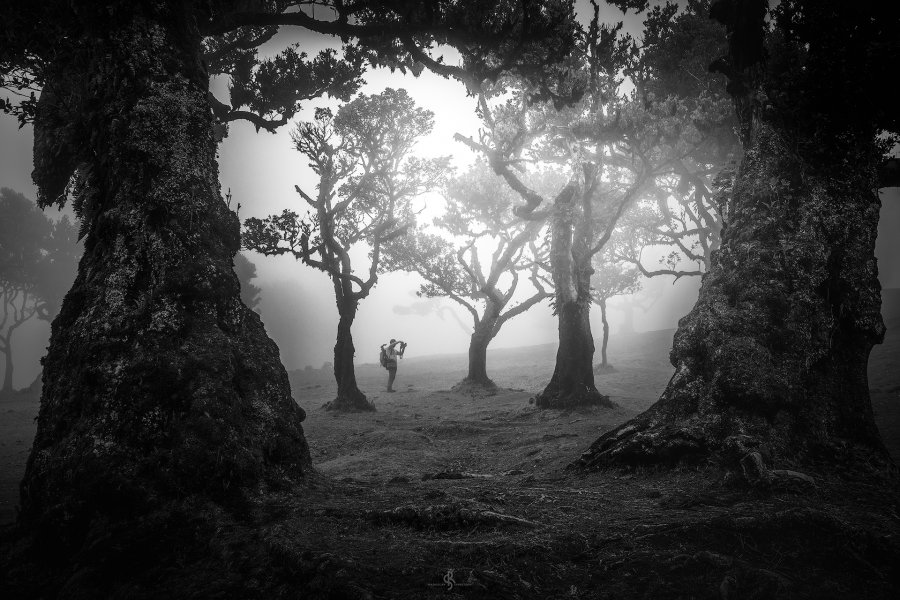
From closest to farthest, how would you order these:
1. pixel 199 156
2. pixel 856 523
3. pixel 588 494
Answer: pixel 856 523, pixel 588 494, pixel 199 156

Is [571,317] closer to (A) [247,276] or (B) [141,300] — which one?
(B) [141,300]

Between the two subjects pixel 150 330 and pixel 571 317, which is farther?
pixel 571 317

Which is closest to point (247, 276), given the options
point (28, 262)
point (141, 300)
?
point (28, 262)

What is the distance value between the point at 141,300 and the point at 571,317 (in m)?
12.3

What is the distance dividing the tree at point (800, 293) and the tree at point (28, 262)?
4686 cm

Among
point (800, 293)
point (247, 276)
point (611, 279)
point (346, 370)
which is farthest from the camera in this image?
point (247, 276)

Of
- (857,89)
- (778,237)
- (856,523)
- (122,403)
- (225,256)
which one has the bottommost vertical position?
(856,523)

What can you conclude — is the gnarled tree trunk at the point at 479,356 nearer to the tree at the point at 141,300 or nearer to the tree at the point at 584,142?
the tree at the point at 584,142

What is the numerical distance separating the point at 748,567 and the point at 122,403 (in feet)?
17.0

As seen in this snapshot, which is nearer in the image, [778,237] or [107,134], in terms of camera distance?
[107,134]

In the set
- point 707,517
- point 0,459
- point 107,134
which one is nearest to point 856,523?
point 707,517

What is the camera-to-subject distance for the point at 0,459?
1029 cm

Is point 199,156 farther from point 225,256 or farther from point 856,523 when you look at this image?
point 856,523

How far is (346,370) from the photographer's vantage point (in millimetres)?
16766
